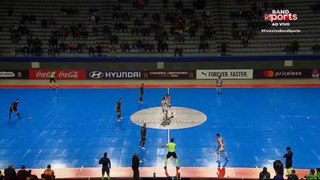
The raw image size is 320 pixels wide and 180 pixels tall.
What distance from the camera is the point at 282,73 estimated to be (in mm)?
39031

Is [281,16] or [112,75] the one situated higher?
[281,16]

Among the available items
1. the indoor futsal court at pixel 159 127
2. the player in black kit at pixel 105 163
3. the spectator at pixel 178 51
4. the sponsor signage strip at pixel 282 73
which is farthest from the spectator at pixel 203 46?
the player in black kit at pixel 105 163

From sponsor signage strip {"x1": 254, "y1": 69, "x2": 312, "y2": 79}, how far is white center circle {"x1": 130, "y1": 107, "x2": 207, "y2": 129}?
42.8 feet

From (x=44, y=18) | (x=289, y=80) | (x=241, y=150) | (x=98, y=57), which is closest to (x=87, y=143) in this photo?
(x=241, y=150)

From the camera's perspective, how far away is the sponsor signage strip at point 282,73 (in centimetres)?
3891

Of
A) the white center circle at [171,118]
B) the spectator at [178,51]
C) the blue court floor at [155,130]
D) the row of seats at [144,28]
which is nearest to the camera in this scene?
the blue court floor at [155,130]

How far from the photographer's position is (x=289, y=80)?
38.4m

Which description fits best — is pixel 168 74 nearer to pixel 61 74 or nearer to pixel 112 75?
pixel 112 75

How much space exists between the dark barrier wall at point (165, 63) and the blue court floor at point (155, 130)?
4703mm

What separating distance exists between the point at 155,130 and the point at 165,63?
1541 centimetres

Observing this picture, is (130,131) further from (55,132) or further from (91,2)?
(91,2)

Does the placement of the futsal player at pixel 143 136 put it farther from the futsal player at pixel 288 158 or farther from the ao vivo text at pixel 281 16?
the ao vivo text at pixel 281 16

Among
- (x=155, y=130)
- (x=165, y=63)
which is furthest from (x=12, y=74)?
(x=155, y=130)

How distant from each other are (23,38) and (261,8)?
87.6ft
